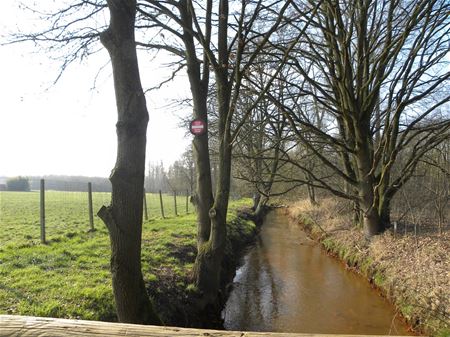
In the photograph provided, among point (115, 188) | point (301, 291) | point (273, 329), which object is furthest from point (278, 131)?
point (115, 188)

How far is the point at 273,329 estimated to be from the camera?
6969 millimetres

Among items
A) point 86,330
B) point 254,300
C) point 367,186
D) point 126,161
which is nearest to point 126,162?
point 126,161

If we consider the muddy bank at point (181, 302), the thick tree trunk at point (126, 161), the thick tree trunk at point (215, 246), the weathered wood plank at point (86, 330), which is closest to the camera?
the weathered wood plank at point (86, 330)

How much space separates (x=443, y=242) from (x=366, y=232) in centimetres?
308

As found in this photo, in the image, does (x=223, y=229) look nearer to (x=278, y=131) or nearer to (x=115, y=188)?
(x=115, y=188)

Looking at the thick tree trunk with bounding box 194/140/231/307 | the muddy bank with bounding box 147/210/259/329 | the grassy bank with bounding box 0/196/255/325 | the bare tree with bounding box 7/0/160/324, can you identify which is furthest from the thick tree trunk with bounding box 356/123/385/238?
the bare tree with bounding box 7/0/160/324

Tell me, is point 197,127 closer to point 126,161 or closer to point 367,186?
point 126,161

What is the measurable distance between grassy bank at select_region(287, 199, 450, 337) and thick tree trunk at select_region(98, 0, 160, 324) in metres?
4.27

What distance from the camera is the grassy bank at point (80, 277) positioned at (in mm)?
5391

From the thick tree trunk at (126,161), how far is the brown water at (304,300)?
341cm

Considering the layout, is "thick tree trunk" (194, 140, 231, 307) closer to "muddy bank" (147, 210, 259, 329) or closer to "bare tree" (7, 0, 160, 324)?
"muddy bank" (147, 210, 259, 329)

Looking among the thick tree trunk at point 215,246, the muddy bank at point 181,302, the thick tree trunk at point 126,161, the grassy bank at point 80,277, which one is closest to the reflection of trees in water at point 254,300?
the muddy bank at point 181,302

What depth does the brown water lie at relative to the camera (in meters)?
7.20

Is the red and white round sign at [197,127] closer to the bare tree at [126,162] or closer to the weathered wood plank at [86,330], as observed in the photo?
the bare tree at [126,162]
